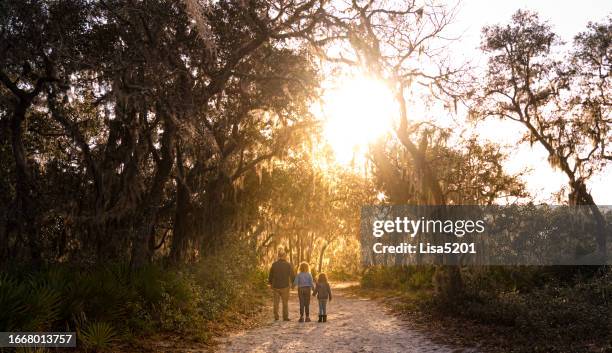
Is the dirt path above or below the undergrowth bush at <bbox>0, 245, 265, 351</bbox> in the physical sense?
below

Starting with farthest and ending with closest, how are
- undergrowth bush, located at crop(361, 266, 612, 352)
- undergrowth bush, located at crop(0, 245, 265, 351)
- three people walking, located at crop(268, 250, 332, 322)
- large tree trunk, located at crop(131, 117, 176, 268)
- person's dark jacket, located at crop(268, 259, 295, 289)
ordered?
person's dark jacket, located at crop(268, 259, 295, 289) → three people walking, located at crop(268, 250, 332, 322) → large tree trunk, located at crop(131, 117, 176, 268) → undergrowth bush, located at crop(361, 266, 612, 352) → undergrowth bush, located at crop(0, 245, 265, 351)

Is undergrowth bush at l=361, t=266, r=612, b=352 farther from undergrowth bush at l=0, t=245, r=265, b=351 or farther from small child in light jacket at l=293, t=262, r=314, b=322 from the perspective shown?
undergrowth bush at l=0, t=245, r=265, b=351

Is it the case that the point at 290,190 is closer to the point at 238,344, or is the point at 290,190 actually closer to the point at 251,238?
the point at 251,238

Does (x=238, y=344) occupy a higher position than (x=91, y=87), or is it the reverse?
(x=91, y=87)

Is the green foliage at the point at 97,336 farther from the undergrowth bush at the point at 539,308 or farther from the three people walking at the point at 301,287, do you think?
the undergrowth bush at the point at 539,308

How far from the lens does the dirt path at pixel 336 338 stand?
9.76 metres

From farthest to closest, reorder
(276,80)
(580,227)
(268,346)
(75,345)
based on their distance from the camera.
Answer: (580,227), (276,80), (268,346), (75,345)

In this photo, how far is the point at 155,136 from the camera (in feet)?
52.7

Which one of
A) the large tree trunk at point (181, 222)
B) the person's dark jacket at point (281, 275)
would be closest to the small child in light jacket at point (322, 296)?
the person's dark jacket at point (281, 275)

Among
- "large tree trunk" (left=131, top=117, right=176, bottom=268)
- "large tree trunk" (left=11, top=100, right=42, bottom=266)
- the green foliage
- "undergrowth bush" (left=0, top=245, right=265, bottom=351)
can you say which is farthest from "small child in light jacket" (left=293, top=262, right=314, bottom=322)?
"large tree trunk" (left=11, top=100, right=42, bottom=266)

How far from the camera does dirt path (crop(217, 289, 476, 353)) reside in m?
9.76

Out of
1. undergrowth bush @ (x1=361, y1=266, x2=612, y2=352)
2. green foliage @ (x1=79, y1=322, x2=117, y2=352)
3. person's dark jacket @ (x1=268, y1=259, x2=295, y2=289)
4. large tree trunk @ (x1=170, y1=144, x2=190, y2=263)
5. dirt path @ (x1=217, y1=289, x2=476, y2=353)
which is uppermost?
large tree trunk @ (x1=170, y1=144, x2=190, y2=263)

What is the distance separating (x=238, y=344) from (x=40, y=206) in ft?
28.6

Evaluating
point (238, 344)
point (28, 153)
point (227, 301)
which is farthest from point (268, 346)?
point (28, 153)
